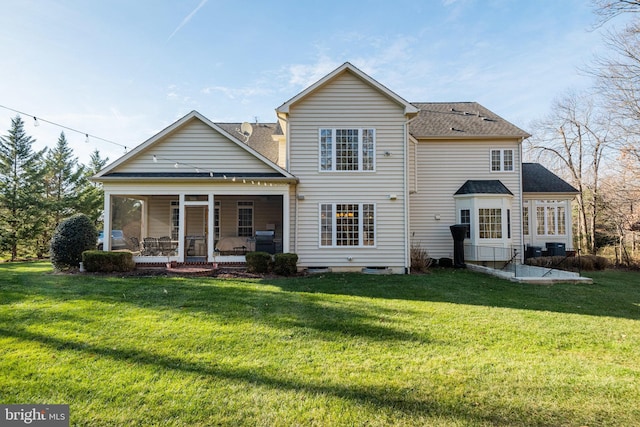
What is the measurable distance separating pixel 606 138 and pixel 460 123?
1116 centimetres

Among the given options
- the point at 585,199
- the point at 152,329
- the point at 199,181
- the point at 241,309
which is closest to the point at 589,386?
Result: the point at 241,309

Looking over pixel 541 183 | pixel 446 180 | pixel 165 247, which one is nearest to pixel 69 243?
pixel 165 247

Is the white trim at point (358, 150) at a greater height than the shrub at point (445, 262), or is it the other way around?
the white trim at point (358, 150)

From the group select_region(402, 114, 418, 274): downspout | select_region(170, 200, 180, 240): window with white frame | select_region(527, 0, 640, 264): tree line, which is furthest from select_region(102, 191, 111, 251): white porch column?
select_region(527, 0, 640, 264): tree line

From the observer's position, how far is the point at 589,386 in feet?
11.9

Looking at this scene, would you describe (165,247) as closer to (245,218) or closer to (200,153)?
(200,153)

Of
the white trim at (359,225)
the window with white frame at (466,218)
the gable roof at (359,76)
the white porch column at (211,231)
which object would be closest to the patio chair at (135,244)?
the white porch column at (211,231)

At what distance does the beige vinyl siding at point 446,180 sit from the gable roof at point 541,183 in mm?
2097

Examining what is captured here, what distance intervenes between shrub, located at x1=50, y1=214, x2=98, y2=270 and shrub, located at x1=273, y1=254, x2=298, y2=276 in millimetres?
6825

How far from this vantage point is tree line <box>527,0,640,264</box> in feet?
43.9

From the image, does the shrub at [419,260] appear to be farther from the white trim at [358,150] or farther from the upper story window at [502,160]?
the upper story window at [502,160]

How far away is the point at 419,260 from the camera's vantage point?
12.9 m

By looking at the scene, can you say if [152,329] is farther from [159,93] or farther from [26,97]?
[159,93]

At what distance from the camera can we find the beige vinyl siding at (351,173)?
39.8ft
